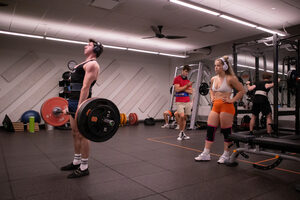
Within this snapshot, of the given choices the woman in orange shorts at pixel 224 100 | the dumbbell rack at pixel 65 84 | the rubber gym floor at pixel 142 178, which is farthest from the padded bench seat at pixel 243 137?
the dumbbell rack at pixel 65 84

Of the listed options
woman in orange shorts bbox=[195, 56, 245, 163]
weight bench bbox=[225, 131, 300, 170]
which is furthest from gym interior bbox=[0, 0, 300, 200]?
woman in orange shorts bbox=[195, 56, 245, 163]

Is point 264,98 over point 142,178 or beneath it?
over

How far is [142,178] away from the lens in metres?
2.24

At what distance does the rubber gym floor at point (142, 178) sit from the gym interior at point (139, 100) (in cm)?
1

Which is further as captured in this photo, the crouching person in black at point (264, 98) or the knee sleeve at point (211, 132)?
the crouching person in black at point (264, 98)

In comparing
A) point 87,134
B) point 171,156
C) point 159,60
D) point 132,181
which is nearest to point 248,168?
point 171,156

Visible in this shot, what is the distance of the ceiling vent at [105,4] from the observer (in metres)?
4.11

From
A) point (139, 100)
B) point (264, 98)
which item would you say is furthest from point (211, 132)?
point (139, 100)

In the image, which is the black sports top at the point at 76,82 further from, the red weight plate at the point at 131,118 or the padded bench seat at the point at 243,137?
the red weight plate at the point at 131,118

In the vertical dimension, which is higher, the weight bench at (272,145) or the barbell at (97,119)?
the barbell at (97,119)

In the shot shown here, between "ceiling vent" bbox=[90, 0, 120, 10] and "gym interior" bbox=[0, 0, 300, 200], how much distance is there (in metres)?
0.02

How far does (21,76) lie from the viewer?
639 cm

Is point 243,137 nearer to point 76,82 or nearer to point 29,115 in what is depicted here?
point 76,82

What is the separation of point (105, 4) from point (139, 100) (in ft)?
14.9
